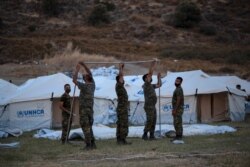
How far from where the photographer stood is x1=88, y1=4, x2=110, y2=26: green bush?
62094 millimetres

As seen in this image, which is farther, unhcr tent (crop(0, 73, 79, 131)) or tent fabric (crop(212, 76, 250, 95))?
tent fabric (crop(212, 76, 250, 95))

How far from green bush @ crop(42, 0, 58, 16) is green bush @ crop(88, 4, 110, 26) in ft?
14.6

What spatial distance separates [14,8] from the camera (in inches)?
2576

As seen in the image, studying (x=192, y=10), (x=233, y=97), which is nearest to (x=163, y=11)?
(x=192, y=10)

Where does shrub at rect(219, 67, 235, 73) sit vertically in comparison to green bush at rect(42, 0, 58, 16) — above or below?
below

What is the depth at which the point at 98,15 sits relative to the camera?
6234cm

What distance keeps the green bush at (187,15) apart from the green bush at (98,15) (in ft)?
26.9

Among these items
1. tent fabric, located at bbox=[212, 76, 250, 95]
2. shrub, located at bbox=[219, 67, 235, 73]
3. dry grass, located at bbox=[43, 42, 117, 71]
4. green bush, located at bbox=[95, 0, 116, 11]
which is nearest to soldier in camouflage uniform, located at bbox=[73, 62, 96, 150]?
tent fabric, located at bbox=[212, 76, 250, 95]

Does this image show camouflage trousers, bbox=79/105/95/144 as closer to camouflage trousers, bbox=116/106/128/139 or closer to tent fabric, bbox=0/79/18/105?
camouflage trousers, bbox=116/106/128/139

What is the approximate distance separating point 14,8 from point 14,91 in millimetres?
46003

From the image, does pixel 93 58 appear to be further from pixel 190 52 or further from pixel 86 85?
pixel 86 85

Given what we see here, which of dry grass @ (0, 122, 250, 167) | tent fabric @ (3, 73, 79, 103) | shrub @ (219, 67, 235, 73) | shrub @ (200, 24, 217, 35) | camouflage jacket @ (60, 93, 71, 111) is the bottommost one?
shrub @ (219, 67, 235, 73)

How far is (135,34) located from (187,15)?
698 cm

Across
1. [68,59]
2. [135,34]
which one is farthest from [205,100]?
[135,34]
